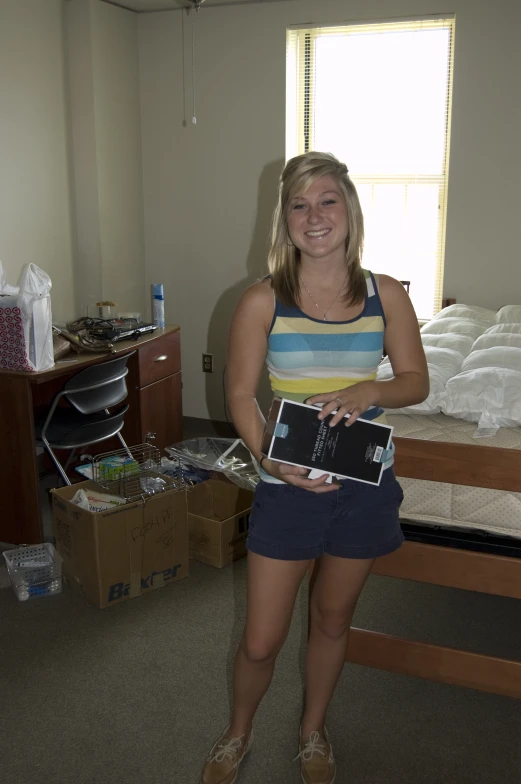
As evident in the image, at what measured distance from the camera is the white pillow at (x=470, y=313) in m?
3.34

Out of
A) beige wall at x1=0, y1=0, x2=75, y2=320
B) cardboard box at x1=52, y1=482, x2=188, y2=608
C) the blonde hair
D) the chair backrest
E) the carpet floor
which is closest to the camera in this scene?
the blonde hair

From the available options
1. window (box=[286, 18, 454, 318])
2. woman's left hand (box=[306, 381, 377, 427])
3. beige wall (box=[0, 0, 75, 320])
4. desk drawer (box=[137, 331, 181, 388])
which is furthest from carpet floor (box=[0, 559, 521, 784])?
window (box=[286, 18, 454, 318])

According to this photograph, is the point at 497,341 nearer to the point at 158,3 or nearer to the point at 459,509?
the point at 459,509

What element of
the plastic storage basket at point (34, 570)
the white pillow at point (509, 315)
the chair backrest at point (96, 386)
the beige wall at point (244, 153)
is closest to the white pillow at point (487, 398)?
the white pillow at point (509, 315)

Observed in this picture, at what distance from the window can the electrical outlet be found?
1014mm

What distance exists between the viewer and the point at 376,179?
12.9ft

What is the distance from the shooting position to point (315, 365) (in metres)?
1.44

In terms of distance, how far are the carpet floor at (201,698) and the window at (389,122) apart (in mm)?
1950

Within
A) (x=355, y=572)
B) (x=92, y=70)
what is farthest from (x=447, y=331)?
(x=92, y=70)

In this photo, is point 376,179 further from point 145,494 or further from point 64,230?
point 145,494

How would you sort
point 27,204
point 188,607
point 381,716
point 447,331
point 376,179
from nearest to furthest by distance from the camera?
point 381,716, point 188,607, point 447,331, point 27,204, point 376,179

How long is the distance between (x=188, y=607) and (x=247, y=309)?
140 centimetres

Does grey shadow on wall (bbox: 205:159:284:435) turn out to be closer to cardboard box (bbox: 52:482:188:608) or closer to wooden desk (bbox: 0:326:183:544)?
wooden desk (bbox: 0:326:183:544)

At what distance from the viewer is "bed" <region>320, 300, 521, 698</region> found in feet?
6.11
